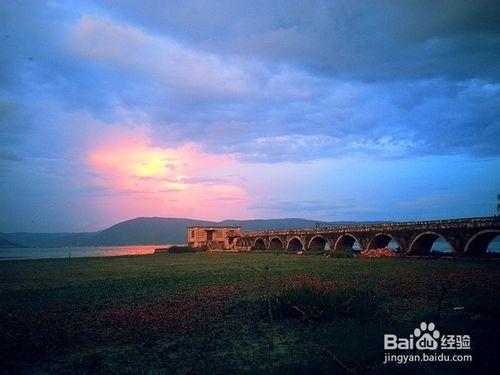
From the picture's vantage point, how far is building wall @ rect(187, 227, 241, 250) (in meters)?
94.1

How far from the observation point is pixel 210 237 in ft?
319

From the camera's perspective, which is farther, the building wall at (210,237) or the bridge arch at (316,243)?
the building wall at (210,237)

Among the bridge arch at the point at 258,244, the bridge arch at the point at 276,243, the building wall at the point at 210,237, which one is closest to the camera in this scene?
the bridge arch at the point at 276,243

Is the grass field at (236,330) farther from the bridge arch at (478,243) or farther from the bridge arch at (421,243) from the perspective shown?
the bridge arch at (421,243)

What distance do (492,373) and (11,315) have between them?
15.1 m

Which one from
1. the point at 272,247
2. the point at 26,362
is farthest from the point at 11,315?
the point at 272,247

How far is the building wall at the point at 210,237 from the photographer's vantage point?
3703 inches

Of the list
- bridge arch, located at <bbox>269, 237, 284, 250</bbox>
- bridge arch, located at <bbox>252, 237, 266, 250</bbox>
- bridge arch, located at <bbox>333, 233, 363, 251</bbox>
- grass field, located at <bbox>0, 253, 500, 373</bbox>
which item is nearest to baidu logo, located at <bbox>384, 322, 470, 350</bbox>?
grass field, located at <bbox>0, 253, 500, 373</bbox>

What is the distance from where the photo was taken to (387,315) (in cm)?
1048

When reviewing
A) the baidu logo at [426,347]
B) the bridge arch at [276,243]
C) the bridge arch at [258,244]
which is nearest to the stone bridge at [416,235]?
the bridge arch at [276,243]

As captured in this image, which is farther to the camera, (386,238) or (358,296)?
(386,238)

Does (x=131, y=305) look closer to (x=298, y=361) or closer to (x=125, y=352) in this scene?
(x=125, y=352)

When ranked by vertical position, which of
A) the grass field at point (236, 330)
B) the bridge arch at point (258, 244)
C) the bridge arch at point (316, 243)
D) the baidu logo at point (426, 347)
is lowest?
the bridge arch at point (258, 244)

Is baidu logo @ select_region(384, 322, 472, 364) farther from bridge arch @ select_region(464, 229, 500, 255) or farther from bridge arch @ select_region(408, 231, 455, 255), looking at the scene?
bridge arch @ select_region(408, 231, 455, 255)
